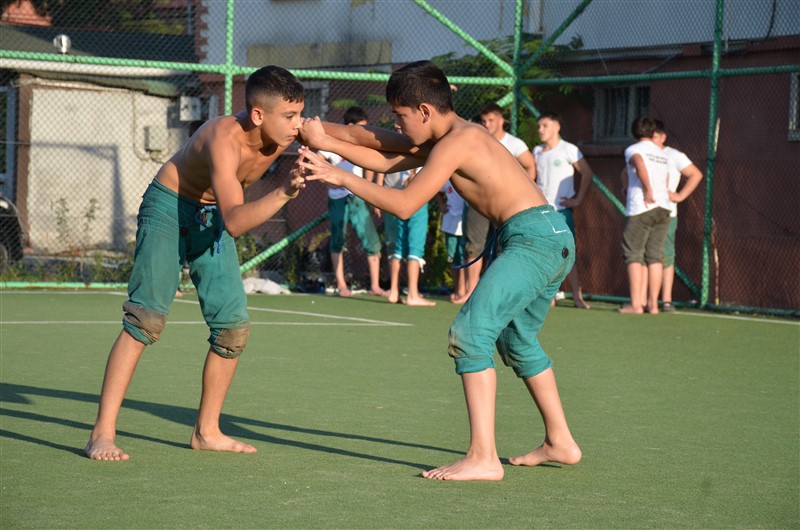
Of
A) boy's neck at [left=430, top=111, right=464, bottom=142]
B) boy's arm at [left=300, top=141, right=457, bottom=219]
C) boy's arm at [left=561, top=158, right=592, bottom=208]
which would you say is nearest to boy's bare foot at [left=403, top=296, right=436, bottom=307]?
boy's arm at [left=561, top=158, right=592, bottom=208]

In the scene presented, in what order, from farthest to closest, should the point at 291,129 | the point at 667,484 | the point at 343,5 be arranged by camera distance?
the point at 343,5 → the point at 291,129 → the point at 667,484

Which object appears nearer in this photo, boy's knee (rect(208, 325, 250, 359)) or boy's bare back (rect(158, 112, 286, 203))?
boy's bare back (rect(158, 112, 286, 203))

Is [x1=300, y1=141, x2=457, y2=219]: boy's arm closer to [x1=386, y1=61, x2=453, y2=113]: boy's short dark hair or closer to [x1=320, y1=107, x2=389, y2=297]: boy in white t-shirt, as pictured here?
[x1=386, y1=61, x2=453, y2=113]: boy's short dark hair

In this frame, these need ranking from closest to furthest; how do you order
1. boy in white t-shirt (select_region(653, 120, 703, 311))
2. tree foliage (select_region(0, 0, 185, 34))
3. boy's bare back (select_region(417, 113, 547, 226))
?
boy's bare back (select_region(417, 113, 547, 226)) < boy in white t-shirt (select_region(653, 120, 703, 311)) < tree foliage (select_region(0, 0, 185, 34))

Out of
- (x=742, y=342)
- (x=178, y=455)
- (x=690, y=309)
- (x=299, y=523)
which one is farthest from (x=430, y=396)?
(x=690, y=309)

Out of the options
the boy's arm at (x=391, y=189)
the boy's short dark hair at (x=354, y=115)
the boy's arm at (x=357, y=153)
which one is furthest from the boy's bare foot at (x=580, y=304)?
the boy's arm at (x=391, y=189)

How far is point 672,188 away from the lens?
45.9 ft

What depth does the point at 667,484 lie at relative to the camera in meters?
5.55

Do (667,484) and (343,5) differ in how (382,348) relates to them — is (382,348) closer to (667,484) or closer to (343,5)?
(667,484)

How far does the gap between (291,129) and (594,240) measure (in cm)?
1063

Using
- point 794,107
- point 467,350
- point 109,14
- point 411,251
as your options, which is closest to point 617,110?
point 794,107

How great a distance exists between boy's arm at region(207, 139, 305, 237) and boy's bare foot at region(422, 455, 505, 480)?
1.29 meters

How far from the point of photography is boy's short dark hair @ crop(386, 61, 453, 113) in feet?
18.8

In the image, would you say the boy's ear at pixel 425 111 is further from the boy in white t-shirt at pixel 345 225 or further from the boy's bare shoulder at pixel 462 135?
the boy in white t-shirt at pixel 345 225
